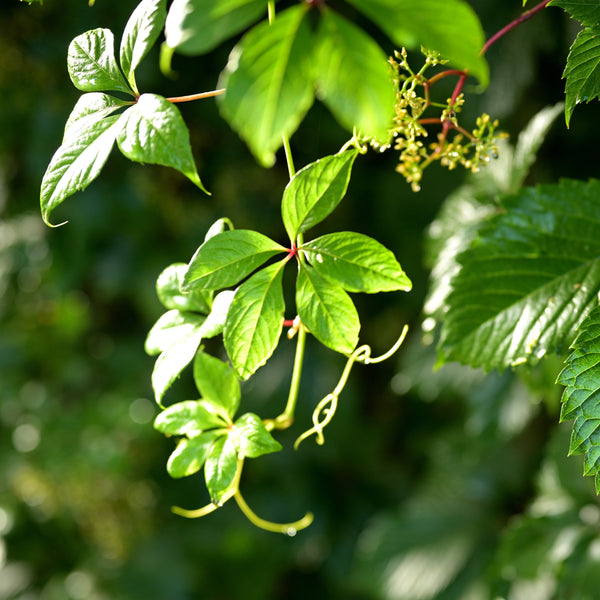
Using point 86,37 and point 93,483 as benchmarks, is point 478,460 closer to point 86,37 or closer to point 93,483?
point 93,483

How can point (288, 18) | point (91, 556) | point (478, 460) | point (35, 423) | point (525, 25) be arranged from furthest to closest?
point (91, 556), point (35, 423), point (478, 460), point (525, 25), point (288, 18)

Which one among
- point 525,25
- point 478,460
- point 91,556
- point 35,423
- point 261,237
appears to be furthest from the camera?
point 91,556

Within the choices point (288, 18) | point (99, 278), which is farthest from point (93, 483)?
point (288, 18)

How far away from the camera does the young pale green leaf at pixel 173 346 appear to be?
0.34m

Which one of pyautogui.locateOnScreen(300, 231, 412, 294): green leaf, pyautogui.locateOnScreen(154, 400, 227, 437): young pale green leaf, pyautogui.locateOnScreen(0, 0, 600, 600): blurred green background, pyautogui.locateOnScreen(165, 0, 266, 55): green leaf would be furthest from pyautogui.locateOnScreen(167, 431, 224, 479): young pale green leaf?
pyautogui.locateOnScreen(0, 0, 600, 600): blurred green background

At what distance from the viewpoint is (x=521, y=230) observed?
1.51 ft

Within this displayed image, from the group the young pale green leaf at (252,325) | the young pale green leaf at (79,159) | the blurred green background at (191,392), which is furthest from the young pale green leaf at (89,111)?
the blurred green background at (191,392)

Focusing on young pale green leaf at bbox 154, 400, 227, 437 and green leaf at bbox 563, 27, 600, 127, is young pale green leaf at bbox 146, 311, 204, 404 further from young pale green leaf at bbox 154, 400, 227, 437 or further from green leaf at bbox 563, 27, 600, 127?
green leaf at bbox 563, 27, 600, 127

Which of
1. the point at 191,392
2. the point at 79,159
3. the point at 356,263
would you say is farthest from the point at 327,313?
the point at 191,392

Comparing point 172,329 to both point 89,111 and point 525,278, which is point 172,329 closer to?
point 89,111

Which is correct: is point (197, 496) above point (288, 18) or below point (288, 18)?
below

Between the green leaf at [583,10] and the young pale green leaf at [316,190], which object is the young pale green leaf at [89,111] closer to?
the young pale green leaf at [316,190]

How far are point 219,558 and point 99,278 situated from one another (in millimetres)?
669

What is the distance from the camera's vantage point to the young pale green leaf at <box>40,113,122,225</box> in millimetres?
298
